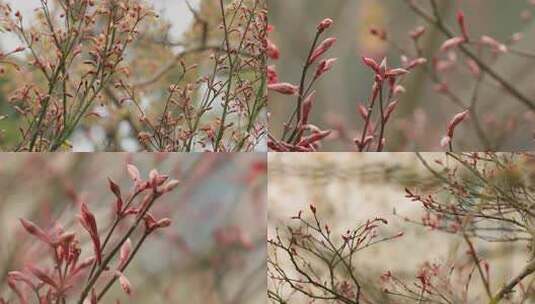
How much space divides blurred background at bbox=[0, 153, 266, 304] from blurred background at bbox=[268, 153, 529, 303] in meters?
0.06

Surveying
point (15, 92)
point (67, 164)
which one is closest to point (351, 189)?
point (67, 164)

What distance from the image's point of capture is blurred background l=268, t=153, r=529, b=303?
2.08m

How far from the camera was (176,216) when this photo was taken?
2227 mm

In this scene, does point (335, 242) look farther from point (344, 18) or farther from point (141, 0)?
point (344, 18)

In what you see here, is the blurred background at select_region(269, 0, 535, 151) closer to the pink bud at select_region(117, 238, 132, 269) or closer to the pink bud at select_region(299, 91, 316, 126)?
the pink bud at select_region(299, 91, 316, 126)

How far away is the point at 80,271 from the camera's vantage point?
182 cm

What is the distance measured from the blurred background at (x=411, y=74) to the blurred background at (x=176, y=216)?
292mm

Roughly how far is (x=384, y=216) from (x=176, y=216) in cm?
45

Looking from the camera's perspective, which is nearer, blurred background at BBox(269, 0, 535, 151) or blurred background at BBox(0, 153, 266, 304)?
blurred background at BBox(0, 153, 266, 304)

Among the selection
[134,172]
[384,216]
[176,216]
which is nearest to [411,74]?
[384,216]

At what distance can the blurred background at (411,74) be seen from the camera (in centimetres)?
263

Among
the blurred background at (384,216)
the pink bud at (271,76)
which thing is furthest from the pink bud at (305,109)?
the blurred background at (384,216)

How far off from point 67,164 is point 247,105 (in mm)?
474

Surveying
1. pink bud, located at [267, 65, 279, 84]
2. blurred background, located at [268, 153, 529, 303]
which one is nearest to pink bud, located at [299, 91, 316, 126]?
pink bud, located at [267, 65, 279, 84]
